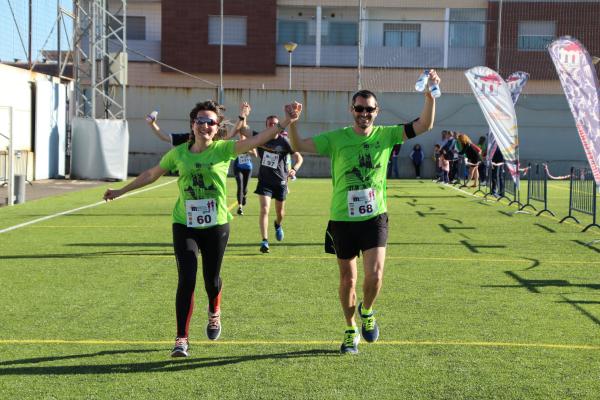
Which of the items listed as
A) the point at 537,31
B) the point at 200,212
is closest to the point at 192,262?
the point at 200,212

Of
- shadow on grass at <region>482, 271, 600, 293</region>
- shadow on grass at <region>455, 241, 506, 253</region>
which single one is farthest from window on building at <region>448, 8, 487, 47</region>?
shadow on grass at <region>482, 271, 600, 293</region>

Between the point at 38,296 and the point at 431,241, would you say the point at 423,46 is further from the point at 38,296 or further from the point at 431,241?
the point at 38,296

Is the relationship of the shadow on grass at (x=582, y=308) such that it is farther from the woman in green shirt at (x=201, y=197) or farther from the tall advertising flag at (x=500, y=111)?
the tall advertising flag at (x=500, y=111)

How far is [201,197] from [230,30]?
43186mm

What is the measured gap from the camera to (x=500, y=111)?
2106cm

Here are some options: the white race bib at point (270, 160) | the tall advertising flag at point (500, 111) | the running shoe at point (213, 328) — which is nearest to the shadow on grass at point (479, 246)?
the white race bib at point (270, 160)

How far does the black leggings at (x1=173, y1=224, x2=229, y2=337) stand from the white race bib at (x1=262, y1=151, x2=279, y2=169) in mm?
6201

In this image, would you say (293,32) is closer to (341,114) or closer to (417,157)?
(341,114)

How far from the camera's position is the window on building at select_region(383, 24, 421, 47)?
147 feet

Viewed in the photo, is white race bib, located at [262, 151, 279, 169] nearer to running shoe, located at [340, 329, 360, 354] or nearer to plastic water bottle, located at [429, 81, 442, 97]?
plastic water bottle, located at [429, 81, 442, 97]

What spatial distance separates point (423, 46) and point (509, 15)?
14.9ft

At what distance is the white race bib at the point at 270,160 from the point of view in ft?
43.2

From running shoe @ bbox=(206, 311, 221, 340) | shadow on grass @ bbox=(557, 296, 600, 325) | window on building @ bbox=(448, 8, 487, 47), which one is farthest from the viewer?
window on building @ bbox=(448, 8, 487, 47)

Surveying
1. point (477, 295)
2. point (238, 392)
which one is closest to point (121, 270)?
point (477, 295)
